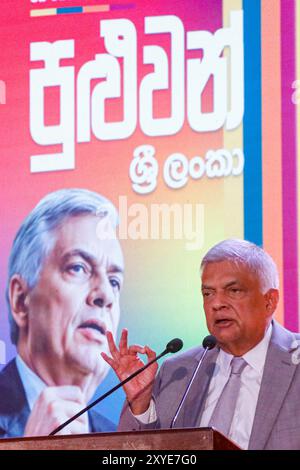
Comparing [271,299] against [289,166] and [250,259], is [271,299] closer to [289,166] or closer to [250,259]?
[250,259]

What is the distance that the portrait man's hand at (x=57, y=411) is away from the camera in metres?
4.67

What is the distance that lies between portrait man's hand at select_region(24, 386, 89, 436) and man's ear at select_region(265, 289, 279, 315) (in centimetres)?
114

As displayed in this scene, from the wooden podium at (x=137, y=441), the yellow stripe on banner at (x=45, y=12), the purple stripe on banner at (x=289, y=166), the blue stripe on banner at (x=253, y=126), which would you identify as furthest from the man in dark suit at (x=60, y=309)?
the wooden podium at (x=137, y=441)

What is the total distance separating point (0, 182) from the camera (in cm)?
499

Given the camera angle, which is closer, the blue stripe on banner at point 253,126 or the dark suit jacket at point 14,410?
the blue stripe on banner at point 253,126

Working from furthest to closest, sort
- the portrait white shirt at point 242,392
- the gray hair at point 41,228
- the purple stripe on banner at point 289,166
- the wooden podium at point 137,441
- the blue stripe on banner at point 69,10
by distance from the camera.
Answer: the blue stripe on banner at point 69,10
the gray hair at point 41,228
the purple stripe on banner at point 289,166
the portrait white shirt at point 242,392
the wooden podium at point 137,441

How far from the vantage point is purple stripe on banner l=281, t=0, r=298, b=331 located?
173 inches

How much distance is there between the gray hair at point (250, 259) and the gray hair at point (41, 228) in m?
0.94

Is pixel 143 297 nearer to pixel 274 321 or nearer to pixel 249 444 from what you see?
pixel 274 321

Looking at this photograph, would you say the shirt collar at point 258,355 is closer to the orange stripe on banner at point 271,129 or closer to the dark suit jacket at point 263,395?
the dark suit jacket at point 263,395

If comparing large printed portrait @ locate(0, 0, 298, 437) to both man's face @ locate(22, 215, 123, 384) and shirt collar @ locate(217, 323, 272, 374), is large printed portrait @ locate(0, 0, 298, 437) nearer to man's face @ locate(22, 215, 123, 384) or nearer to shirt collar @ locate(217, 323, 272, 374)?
man's face @ locate(22, 215, 123, 384)

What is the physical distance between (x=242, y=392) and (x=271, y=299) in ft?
1.25
